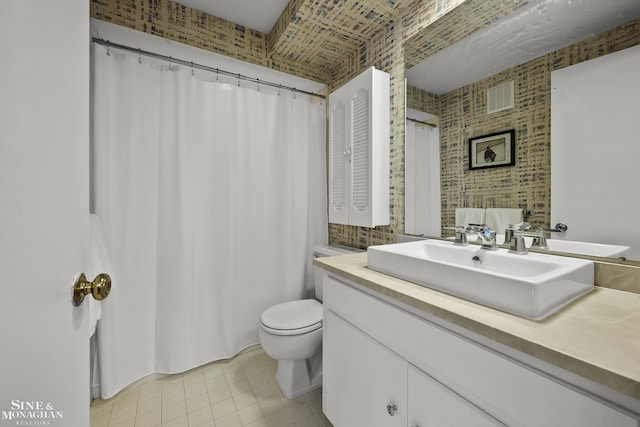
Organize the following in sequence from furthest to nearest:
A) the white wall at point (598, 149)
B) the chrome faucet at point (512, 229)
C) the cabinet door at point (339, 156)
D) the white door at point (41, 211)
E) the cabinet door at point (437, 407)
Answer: the cabinet door at point (339, 156)
the chrome faucet at point (512, 229)
the white wall at point (598, 149)
the cabinet door at point (437, 407)
the white door at point (41, 211)

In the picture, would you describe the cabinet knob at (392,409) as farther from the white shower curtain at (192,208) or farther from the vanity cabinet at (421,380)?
the white shower curtain at (192,208)

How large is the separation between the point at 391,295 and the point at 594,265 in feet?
2.24

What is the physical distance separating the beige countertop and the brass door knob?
747 mm

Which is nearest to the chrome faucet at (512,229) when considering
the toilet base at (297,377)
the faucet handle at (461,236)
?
the faucet handle at (461,236)

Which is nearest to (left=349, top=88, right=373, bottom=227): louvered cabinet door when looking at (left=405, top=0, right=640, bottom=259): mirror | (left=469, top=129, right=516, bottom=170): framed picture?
(left=405, top=0, right=640, bottom=259): mirror

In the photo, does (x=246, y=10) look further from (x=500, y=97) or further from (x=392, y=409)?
(x=392, y=409)

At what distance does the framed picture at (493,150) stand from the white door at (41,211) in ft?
4.51

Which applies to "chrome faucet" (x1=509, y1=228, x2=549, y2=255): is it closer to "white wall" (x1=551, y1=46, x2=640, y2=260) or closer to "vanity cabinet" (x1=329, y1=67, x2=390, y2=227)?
"white wall" (x1=551, y1=46, x2=640, y2=260)

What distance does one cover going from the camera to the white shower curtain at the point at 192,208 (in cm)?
150

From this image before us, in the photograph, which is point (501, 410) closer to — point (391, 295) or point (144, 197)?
point (391, 295)

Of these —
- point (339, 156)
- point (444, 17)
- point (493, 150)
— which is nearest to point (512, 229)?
point (493, 150)

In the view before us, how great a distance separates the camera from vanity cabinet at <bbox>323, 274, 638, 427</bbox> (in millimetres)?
504

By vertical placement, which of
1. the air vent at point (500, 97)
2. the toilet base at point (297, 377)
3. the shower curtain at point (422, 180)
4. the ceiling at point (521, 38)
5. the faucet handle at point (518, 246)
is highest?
the ceiling at point (521, 38)

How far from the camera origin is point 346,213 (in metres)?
1.88
